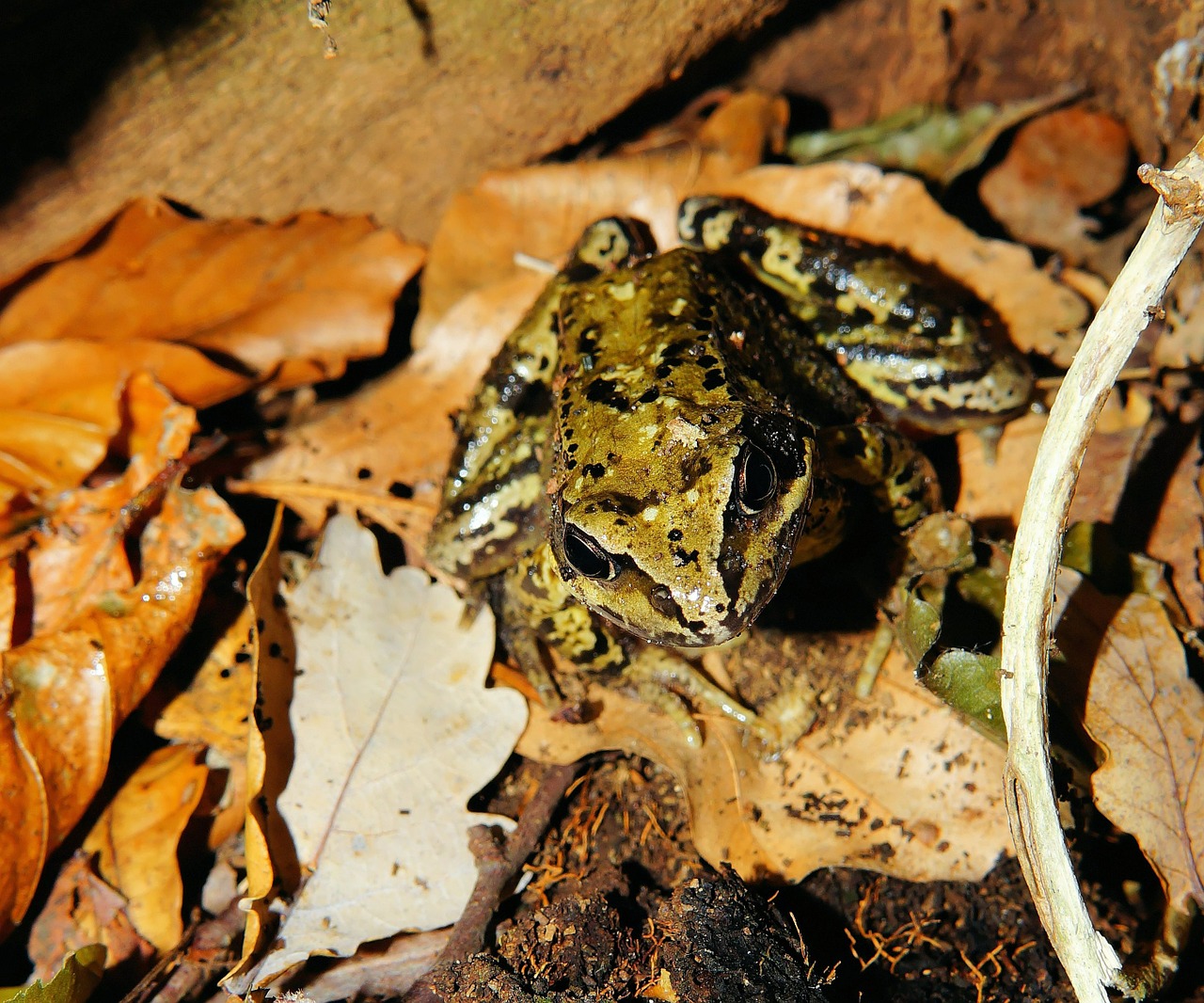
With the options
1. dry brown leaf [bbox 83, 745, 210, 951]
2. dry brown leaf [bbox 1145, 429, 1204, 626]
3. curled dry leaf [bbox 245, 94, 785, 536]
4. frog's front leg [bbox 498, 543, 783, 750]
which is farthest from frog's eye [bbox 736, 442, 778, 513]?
dry brown leaf [bbox 83, 745, 210, 951]

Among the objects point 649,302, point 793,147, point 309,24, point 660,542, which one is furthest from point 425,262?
point 660,542

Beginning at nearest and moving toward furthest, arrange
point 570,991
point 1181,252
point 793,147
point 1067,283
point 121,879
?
point 1181,252, point 570,991, point 121,879, point 1067,283, point 793,147

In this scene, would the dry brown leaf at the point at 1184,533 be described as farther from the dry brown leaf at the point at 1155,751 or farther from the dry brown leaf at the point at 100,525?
the dry brown leaf at the point at 100,525

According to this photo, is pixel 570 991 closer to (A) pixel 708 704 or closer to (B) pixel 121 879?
(A) pixel 708 704

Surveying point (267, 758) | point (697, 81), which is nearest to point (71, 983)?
point (267, 758)

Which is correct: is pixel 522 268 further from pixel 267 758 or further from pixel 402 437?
pixel 267 758

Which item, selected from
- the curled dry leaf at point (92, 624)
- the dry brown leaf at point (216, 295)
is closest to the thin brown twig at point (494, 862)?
the curled dry leaf at point (92, 624)
